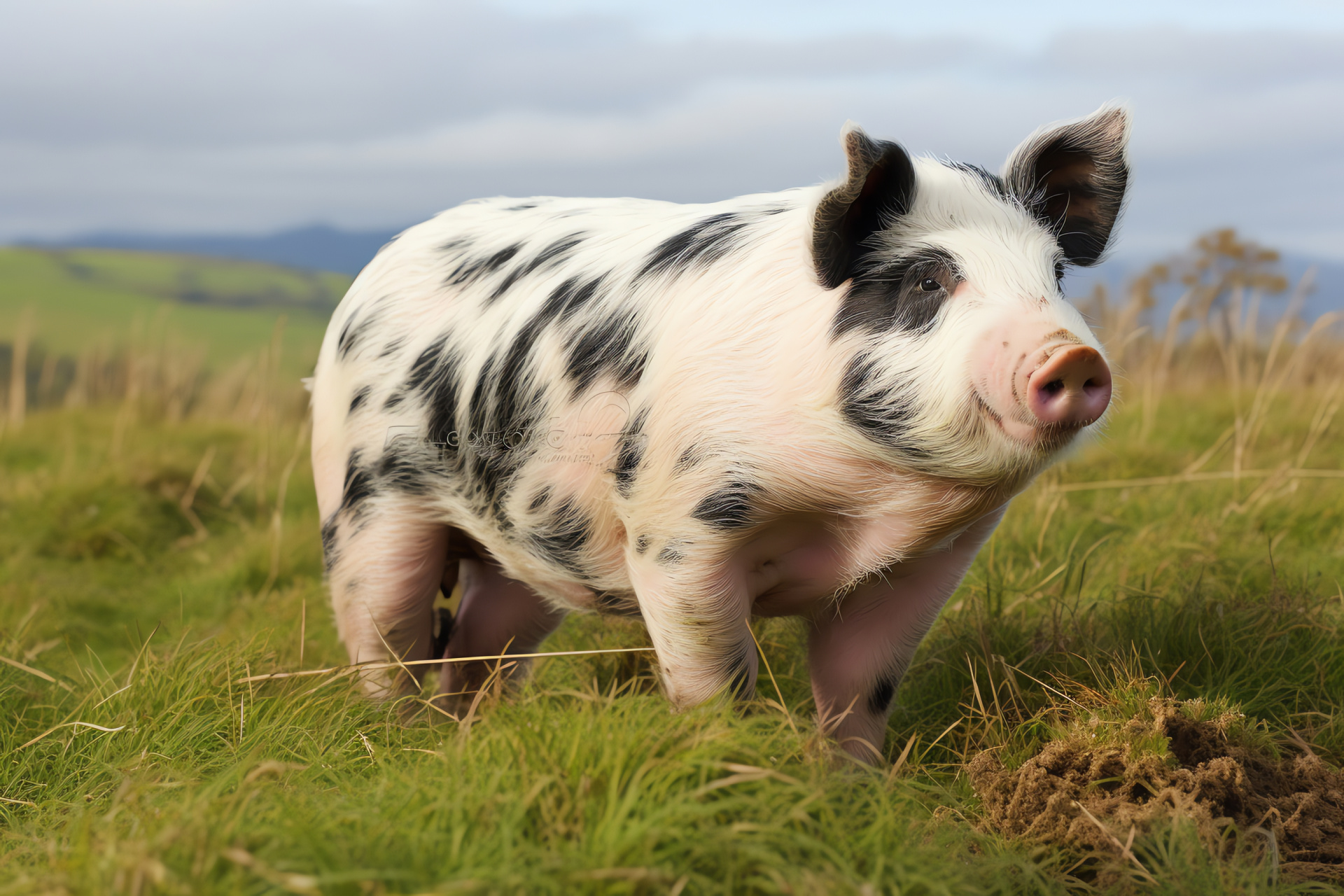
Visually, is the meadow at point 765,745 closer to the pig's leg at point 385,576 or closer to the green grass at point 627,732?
the green grass at point 627,732

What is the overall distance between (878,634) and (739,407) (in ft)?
2.88

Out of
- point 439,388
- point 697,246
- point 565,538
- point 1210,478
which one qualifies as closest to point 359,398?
point 439,388

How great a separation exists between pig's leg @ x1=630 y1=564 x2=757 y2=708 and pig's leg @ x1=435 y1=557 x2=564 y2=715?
1.27 m

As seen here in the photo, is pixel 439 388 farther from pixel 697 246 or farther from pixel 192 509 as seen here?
pixel 192 509

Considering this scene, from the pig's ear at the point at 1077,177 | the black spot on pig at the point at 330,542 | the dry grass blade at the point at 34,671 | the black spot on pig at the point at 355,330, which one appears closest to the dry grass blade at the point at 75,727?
the dry grass blade at the point at 34,671

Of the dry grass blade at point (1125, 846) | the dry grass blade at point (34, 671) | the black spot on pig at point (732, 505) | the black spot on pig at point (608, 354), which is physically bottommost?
the dry grass blade at point (34, 671)

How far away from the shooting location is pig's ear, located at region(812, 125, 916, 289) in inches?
92.8

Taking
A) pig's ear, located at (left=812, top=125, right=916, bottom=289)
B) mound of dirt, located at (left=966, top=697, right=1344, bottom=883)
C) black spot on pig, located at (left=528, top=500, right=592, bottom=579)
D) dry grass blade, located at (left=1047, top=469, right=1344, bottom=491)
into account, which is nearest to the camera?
pig's ear, located at (left=812, top=125, right=916, bottom=289)

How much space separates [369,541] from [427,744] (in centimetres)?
81

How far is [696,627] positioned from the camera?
270 cm

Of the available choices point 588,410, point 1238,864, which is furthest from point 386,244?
point 1238,864

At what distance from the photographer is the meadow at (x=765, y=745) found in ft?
6.12

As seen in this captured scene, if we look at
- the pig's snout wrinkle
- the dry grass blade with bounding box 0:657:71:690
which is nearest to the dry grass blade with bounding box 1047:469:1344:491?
the pig's snout wrinkle

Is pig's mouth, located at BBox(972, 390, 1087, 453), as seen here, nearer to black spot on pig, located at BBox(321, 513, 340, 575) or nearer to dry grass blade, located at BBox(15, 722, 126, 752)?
black spot on pig, located at BBox(321, 513, 340, 575)
